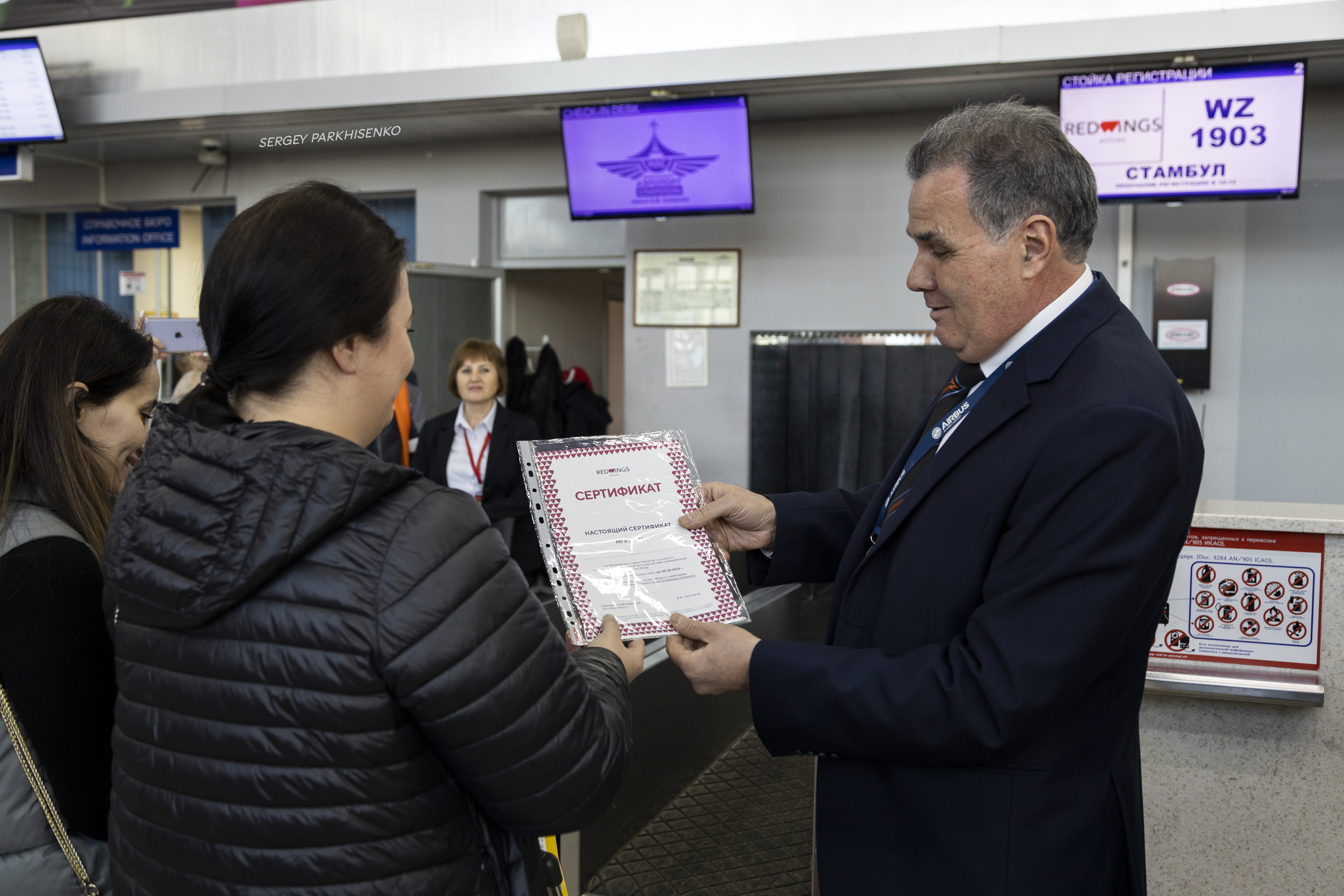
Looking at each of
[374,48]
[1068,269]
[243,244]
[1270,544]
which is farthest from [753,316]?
[243,244]

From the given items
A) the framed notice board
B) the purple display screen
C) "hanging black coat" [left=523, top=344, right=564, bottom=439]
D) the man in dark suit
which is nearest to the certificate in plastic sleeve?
the man in dark suit

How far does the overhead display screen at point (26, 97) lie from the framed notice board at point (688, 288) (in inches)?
151

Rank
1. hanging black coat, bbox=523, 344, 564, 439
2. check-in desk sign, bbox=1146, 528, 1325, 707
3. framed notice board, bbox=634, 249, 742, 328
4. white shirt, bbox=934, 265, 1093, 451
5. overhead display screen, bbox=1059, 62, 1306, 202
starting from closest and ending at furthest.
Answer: white shirt, bbox=934, 265, 1093, 451 < check-in desk sign, bbox=1146, 528, 1325, 707 < overhead display screen, bbox=1059, 62, 1306, 202 < framed notice board, bbox=634, 249, 742, 328 < hanging black coat, bbox=523, 344, 564, 439

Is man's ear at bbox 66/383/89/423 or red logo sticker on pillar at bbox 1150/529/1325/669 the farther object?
red logo sticker on pillar at bbox 1150/529/1325/669

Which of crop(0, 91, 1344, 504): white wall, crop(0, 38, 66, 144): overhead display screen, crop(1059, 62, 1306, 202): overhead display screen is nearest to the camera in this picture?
crop(1059, 62, 1306, 202): overhead display screen

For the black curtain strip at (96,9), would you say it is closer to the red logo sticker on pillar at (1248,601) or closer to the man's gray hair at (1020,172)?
the man's gray hair at (1020,172)

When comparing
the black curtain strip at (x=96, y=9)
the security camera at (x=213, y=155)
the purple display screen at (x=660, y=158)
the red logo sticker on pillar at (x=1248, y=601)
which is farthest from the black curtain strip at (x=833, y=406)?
the security camera at (x=213, y=155)

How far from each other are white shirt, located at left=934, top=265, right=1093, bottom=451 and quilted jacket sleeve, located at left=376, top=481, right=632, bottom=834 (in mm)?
651

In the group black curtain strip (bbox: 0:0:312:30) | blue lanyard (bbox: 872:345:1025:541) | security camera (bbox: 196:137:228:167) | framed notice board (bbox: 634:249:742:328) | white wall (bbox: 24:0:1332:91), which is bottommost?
blue lanyard (bbox: 872:345:1025:541)

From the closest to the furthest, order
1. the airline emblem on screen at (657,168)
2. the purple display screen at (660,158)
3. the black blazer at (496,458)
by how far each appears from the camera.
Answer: the black blazer at (496,458)
the purple display screen at (660,158)
the airline emblem on screen at (657,168)

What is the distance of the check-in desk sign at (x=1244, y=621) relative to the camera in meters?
2.19

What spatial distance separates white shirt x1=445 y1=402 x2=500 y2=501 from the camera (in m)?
5.24

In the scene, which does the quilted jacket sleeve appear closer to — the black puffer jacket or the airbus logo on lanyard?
the black puffer jacket

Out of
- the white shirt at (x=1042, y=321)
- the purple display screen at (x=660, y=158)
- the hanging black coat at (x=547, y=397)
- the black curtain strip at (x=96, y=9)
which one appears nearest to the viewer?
the white shirt at (x=1042, y=321)
